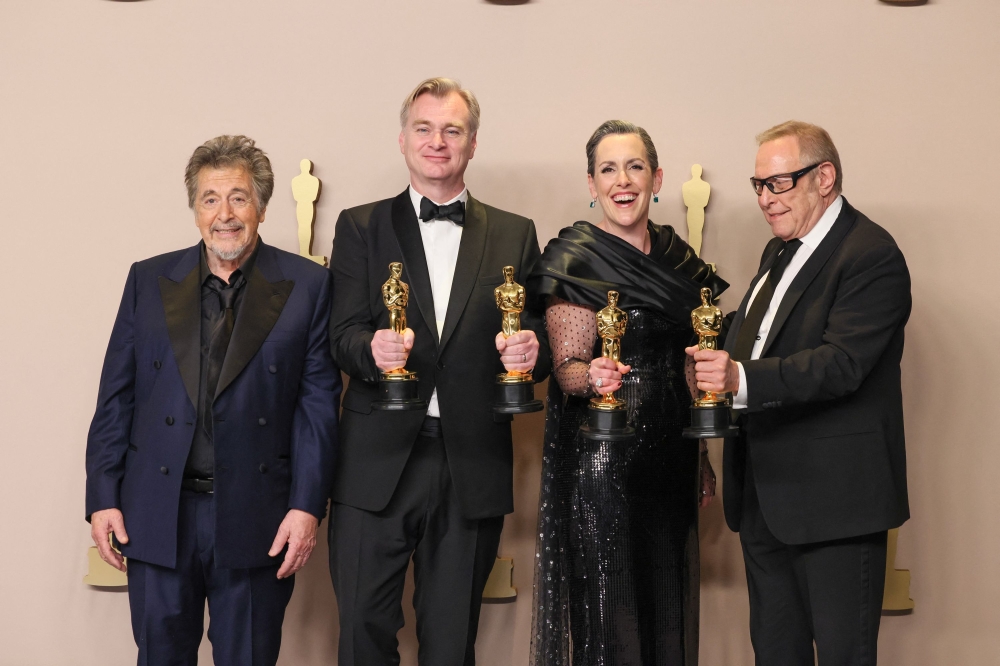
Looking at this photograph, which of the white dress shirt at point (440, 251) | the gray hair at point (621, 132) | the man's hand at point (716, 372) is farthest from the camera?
the gray hair at point (621, 132)

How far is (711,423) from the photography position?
2643 millimetres

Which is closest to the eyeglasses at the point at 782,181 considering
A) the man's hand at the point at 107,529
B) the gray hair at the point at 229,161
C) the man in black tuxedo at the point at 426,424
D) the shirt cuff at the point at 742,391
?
the shirt cuff at the point at 742,391

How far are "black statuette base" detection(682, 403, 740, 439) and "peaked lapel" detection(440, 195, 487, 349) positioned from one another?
2.61 ft

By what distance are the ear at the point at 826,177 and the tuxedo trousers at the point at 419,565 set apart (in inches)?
55.8

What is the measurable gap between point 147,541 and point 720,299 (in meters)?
2.39

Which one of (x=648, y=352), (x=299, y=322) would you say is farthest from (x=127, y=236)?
(x=648, y=352)

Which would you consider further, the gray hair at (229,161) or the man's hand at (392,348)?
the gray hair at (229,161)

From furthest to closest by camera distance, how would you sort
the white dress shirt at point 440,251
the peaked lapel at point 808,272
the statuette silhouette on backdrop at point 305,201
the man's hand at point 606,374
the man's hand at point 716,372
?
the statuette silhouette on backdrop at point 305,201
the white dress shirt at point 440,251
the peaked lapel at point 808,272
the man's hand at point 606,374
the man's hand at point 716,372

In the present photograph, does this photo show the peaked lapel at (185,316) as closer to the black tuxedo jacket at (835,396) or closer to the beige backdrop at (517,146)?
the beige backdrop at (517,146)

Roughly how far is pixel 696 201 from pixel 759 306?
1.07 meters

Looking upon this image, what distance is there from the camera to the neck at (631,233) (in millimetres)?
3172

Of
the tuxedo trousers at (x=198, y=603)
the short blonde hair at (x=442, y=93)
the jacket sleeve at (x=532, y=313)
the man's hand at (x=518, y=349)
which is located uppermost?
the short blonde hair at (x=442, y=93)

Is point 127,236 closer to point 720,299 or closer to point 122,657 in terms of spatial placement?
point 122,657

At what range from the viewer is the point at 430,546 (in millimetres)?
2959
